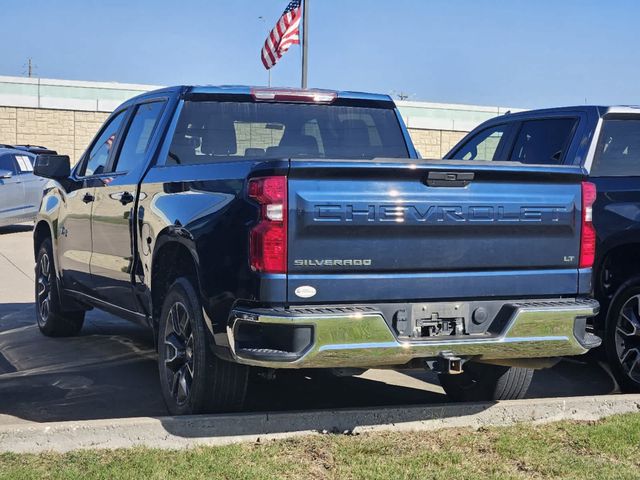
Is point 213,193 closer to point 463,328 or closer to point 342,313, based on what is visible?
point 342,313

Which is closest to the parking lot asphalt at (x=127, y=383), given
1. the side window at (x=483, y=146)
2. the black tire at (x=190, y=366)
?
the black tire at (x=190, y=366)

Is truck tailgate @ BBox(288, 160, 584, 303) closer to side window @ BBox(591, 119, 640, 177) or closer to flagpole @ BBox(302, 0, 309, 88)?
side window @ BBox(591, 119, 640, 177)

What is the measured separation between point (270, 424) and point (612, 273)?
2.86 m

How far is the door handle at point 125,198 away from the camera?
20.5 feet

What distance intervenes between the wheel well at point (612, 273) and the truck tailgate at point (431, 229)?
1.52 meters

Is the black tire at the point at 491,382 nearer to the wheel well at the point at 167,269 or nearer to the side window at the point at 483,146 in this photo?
the wheel well at the point at 167,269

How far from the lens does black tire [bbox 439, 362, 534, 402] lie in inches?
235

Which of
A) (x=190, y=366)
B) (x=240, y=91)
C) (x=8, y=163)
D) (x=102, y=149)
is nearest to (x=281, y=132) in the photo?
(x=240, y=91)

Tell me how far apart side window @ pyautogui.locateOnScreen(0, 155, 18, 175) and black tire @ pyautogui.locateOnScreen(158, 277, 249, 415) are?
1366 cm

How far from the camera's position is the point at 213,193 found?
5043mm

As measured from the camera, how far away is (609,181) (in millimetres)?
6609

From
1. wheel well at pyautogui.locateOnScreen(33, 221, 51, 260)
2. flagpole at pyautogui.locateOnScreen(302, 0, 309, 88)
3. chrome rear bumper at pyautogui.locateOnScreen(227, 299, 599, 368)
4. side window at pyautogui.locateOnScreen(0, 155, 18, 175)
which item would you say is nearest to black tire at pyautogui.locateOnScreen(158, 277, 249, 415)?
chrome rear bumper at pyautogui.locateOnScreen(227, 299, 599, 368)

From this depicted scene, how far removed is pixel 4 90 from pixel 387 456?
32.1 meters

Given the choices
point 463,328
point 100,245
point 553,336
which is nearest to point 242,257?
point 463,328
